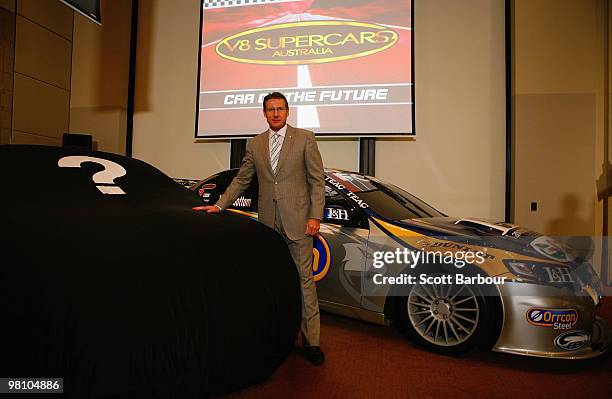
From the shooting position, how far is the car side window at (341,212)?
2379mm

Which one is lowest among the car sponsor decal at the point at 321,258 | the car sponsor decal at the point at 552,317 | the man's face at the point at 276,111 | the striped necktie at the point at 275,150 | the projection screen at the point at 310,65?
the car sponsor decal at the point at 552,317

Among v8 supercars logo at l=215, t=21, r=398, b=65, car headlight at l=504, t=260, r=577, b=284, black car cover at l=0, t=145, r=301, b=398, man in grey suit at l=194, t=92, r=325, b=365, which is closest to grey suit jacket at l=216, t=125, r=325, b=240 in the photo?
man in grey suit at l=194, t=92, r=325, b=365

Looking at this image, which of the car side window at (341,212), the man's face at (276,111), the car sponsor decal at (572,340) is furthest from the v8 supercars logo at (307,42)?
the car sponsor decal at (572,340)

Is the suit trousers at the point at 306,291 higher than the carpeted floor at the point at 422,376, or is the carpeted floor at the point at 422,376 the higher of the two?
the suit trousers at the point at 306,291

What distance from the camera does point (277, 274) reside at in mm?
1406

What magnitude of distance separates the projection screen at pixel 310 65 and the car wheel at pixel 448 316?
8.08 ft

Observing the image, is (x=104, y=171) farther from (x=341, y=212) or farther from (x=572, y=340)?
(x=572, y=340)

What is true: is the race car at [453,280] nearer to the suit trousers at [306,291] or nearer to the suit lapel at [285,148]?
the suit trousers at [306,291]

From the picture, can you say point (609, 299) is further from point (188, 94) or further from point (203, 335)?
point (188, 94)

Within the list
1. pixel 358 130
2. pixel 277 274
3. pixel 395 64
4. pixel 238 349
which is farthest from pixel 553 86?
pixel 238 349

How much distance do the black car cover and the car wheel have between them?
946 millimetres

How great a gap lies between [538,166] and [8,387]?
4.46 m

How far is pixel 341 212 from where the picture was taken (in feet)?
8.06

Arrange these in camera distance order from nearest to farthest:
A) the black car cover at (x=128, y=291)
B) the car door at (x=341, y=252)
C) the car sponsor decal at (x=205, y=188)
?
the black car cover at (x=128, y=291) < the car door at (x=341, y=252) < the car sponsor decal at (x=205, y=188)
